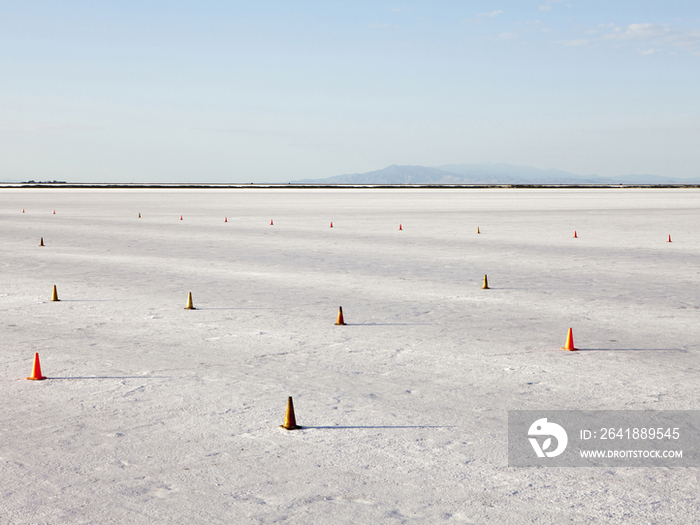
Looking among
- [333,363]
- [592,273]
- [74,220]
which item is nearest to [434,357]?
[333,363]

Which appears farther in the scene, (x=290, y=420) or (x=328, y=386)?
(x=328, y=386)

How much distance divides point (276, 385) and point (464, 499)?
2829 mm

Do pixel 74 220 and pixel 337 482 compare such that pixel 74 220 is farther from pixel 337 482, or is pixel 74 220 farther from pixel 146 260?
pixel 337 482

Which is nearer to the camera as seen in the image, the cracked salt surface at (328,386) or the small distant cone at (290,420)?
the cracked salt surface at (328,386)

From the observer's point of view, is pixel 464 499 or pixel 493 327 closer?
pixel 464 499

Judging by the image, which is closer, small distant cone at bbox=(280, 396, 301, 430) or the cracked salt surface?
the cracked salt surface

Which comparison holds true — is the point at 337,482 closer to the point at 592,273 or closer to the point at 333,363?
the point at 333,363

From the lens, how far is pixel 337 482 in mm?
4715

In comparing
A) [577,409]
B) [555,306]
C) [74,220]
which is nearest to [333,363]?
[577,409]

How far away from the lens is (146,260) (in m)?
17.6

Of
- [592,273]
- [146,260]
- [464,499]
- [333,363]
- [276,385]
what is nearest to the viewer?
[464,499]

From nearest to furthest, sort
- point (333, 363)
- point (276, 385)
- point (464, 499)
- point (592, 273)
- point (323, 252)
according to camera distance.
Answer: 1. point (464, 499)
2. point (276, 385)
3. point (333, 363)
4. point (592, 273)
5. point (323, 252)

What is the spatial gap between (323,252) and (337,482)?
15.0 meters

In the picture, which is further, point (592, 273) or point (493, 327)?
point (592, 273)
